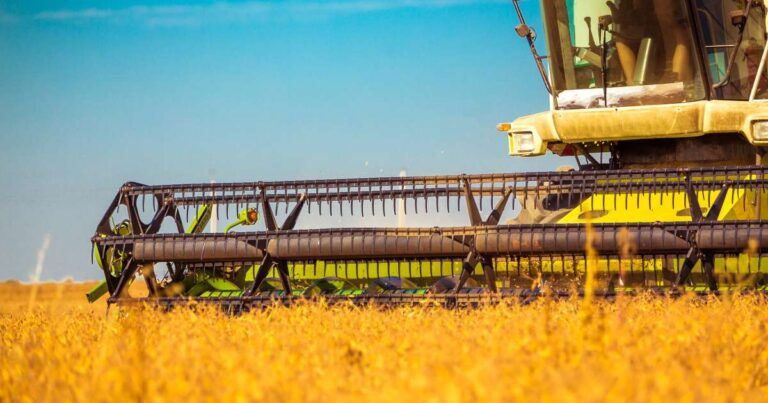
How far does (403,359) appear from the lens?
362 centimetres

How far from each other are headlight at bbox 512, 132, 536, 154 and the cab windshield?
1.16 feet

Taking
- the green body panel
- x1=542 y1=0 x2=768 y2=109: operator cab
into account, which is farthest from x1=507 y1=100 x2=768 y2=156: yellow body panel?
the green body panel

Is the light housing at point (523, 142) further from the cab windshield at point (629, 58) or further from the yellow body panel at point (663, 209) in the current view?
the yellow body panel at point (663, 209)

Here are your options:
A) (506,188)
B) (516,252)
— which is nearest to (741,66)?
(506,188)

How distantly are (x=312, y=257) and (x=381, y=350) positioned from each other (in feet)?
9.65

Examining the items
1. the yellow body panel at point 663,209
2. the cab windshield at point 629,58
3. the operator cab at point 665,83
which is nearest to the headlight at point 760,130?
the operator cab at point 665,83

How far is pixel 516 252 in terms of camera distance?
6.55 metres

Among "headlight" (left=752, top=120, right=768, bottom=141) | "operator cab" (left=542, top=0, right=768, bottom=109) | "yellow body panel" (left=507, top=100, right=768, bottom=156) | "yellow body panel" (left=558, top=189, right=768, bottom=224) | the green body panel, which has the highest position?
"operator cab" (left=542, top=0, right=768, bottom=109)

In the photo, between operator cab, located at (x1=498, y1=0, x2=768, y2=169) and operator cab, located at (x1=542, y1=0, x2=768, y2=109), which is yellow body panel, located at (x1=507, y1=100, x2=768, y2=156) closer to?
operator cab, located at (x1=498, y1=0, x2=768, y2=169)

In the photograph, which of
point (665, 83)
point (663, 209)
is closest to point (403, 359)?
point (663, 209)

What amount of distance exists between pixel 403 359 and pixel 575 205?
16.4 feet

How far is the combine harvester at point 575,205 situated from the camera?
6500 mm

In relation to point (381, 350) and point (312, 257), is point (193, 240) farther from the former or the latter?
point (381, 350)

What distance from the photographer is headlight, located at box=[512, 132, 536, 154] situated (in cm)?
890
